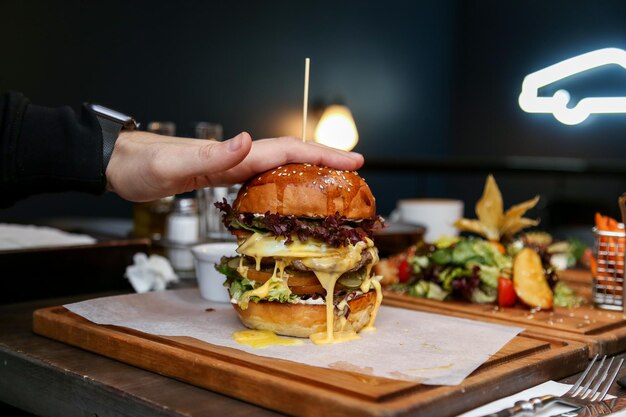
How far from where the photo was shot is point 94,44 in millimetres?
5672

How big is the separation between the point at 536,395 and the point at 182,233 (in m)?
1.68

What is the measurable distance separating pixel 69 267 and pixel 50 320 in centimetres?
59

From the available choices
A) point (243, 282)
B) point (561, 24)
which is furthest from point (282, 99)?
point (243, 282)

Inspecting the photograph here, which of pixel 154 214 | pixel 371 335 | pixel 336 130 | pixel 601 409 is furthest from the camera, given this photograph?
pixel 336 130

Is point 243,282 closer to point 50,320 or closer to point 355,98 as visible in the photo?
point 50,320

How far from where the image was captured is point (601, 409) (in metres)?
1.54

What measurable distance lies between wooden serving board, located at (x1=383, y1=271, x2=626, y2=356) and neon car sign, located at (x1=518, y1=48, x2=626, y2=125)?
597 millimetres

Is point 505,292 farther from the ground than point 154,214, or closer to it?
closer to it

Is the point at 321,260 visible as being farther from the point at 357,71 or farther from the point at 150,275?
the point at 357,71

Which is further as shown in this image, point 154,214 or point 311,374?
point 154,214

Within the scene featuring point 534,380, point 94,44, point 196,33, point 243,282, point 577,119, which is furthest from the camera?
point 196,33

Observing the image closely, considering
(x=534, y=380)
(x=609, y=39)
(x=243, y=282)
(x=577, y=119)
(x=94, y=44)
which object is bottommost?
(x=534, y=380)

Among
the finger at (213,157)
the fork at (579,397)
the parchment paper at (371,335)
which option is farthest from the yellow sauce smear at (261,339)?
the fork at (579,397)

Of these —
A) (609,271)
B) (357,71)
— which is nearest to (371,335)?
(609,271)
